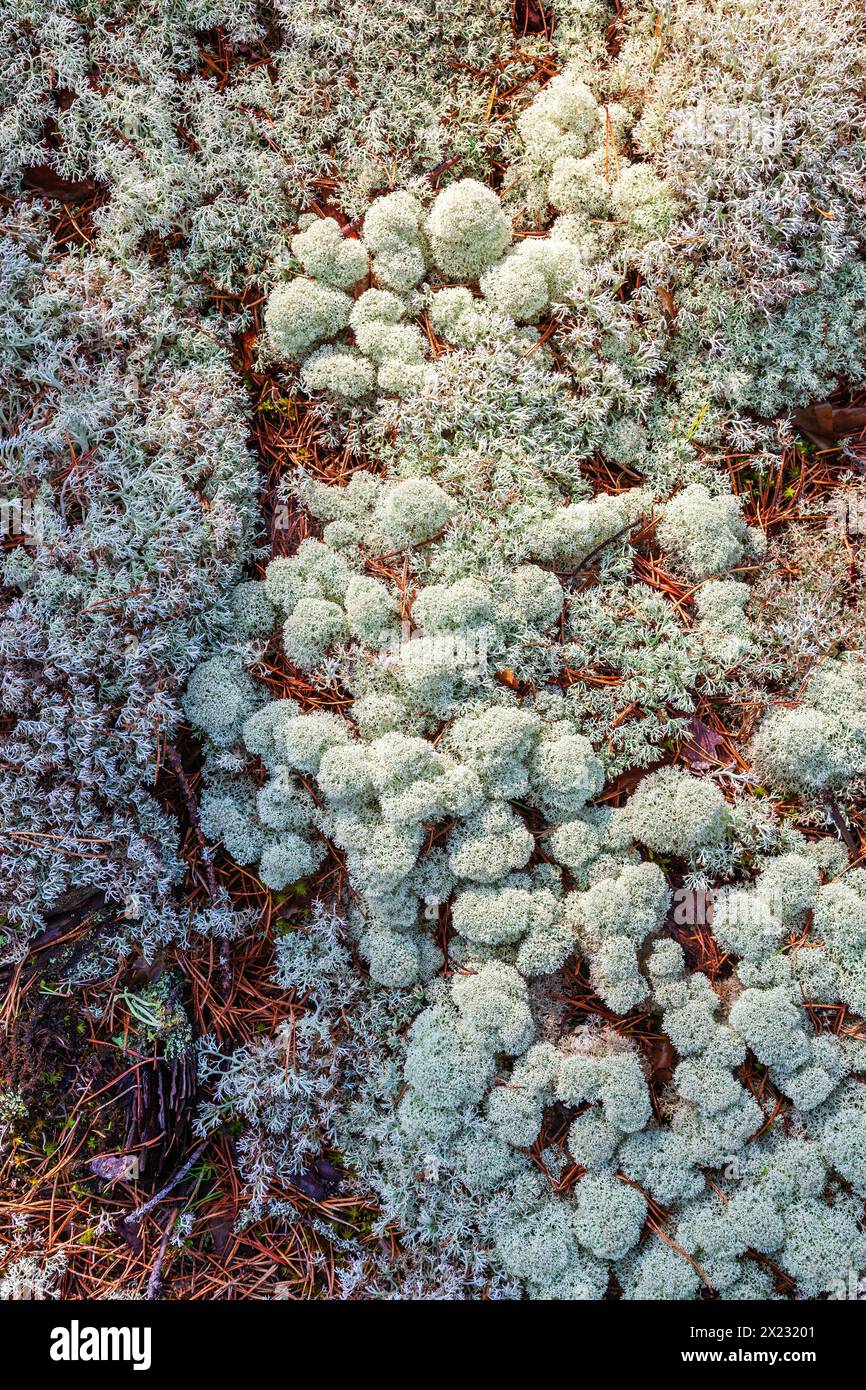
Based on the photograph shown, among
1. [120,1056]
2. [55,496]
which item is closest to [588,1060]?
[120,1056]

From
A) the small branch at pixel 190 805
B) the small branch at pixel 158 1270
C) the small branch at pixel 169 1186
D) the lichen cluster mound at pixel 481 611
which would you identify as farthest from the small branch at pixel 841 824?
the small branch at pixel 158 1270

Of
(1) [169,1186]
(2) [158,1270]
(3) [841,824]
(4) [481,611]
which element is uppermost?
(4) [481,611]

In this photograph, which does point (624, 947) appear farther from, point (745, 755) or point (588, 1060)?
point (745, 755)

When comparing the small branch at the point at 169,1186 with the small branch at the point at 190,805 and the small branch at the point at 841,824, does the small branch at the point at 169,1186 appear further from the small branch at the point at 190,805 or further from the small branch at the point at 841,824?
the small branch at the point at 841,824

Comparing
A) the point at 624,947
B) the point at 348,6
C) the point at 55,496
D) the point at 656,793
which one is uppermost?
the point at 348,6

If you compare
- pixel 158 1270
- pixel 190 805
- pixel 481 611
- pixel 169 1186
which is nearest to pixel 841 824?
pixel 481 611

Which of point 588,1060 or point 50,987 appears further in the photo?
point 50,987

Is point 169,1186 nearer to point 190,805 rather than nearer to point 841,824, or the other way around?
point 190,805

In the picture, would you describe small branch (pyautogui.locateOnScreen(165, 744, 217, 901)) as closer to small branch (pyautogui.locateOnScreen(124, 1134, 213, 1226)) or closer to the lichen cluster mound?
the lichen cluster mound
